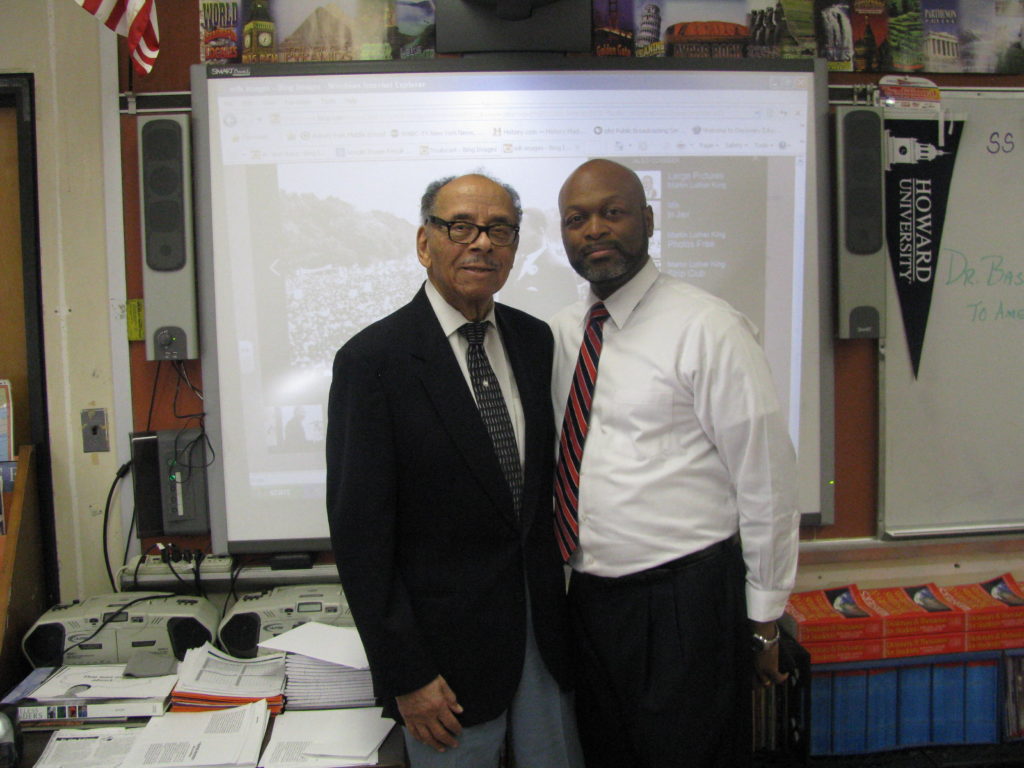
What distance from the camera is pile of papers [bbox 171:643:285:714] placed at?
152 centimetres

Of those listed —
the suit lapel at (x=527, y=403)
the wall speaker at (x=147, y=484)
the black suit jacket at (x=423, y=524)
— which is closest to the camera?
the black suit jacket at (x=423, y=524)

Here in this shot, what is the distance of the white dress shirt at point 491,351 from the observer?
1.22 meters

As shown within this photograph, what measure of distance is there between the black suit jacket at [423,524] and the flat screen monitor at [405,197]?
76 centimetres

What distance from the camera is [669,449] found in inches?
48.1

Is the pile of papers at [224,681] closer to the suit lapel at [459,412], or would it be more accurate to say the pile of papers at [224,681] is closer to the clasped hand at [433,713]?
the clasped hand at [433,713]

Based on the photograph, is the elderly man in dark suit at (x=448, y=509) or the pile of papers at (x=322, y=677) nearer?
the elderly man in dark suit at (x=448, y=509)

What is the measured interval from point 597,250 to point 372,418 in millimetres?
558

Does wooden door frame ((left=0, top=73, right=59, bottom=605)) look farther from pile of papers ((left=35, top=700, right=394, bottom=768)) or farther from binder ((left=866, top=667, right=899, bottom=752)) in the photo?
binder ((left=866, top=667, right=899, bottom=752))

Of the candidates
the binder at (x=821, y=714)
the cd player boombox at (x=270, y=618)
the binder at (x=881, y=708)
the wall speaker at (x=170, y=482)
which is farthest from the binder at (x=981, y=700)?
the wall speaker at (x=170, y=482)

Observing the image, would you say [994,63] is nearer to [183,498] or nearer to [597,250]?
[597,250]

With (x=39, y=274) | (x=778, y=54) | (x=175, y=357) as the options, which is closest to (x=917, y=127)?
(x=778, y=54)

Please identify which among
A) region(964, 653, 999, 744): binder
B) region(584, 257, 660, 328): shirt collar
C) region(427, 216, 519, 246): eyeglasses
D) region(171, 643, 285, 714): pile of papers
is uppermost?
region(427, 216, 519, 246): eyeglasses

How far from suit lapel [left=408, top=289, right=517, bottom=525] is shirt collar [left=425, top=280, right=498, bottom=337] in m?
0.05

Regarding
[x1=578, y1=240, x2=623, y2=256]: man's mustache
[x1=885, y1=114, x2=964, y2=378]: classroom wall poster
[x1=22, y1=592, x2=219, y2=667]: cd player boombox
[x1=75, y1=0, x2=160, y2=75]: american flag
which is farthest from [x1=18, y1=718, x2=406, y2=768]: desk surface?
[x1=885, y1=114, x2=964, y2=378]: classroom wall poster
